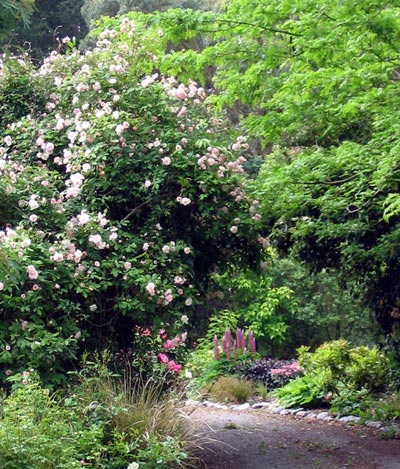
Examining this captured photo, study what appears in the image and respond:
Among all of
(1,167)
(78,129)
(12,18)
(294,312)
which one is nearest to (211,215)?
(78,129)

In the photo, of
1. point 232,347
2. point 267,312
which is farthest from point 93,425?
point 267,312

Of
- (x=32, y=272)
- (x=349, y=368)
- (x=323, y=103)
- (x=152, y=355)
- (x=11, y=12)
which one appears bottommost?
(x=349, y=368)

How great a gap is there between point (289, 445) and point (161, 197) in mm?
3305

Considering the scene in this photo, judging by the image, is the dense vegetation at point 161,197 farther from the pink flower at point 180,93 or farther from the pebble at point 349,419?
the pebble at point 349,419

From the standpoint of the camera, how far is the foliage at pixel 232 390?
12.7m

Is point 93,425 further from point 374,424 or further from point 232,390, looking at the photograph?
point 232,390

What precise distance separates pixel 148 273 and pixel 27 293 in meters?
1.29

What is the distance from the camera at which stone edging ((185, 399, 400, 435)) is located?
30.9 ft

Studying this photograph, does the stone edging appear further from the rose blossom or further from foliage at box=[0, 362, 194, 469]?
the rose blossom

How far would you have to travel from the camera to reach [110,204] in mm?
7734

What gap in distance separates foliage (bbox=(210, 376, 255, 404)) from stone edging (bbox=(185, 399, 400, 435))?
0.27 meters

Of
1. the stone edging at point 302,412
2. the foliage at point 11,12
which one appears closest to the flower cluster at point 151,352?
the stone edging at point 302,412

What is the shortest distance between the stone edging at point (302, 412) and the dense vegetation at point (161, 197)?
37.5 inches

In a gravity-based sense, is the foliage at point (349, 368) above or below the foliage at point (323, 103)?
below
